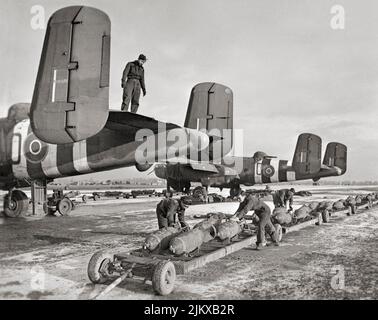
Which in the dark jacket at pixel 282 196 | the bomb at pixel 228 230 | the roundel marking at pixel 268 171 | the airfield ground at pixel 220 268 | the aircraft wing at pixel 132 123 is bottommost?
the airfield ground at pixel 220 268

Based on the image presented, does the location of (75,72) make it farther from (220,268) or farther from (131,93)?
(220,268)

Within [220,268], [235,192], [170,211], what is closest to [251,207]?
[170,211]

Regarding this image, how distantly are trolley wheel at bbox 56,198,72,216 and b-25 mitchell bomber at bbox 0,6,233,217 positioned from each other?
48 mm

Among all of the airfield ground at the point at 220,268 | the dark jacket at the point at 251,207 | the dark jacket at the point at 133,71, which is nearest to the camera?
the airfield ground at the point at 220,268

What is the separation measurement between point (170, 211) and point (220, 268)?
2.37 meters

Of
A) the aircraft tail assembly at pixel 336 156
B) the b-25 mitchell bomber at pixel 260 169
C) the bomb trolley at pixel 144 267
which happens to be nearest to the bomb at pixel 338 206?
the b-25 mitchell bomber at pixel 260 169

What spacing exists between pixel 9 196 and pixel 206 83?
10092mm

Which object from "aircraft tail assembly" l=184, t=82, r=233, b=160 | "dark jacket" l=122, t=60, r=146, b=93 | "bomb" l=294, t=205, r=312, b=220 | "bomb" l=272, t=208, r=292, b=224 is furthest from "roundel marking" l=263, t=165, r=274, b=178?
"dark jacket" l=122, t=60, r=146, b=93

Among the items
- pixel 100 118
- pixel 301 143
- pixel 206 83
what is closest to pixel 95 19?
pixel 100 118

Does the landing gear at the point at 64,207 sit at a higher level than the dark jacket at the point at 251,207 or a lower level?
lower

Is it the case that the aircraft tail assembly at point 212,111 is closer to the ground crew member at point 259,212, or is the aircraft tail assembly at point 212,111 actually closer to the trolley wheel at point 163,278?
the ground crew member at point 259,212

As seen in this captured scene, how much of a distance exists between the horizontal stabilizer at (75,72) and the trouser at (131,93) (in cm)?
369

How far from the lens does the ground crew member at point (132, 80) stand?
9.68 meters

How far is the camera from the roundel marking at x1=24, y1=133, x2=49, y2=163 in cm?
1237
